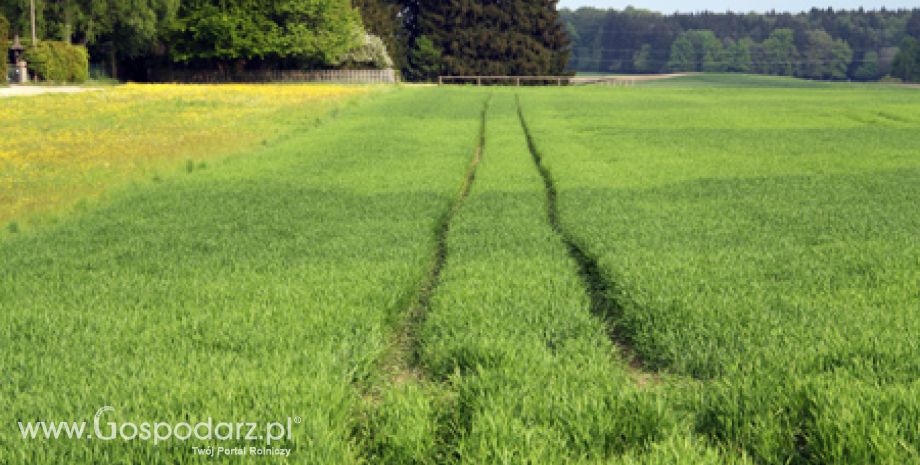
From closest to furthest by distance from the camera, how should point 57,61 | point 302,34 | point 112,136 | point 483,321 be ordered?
point 483,321 < point 112,136 < point 57,61 < point 302,34

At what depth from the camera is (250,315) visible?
22.2 feet

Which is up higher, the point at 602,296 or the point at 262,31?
the point at 262,31

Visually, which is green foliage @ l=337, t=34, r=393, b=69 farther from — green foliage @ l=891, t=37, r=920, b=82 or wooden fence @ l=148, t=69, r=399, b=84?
green foliage @ l=891, t=37, r=920, b=82

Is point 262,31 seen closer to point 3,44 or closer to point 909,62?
point 3,44

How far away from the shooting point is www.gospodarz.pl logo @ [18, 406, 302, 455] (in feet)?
14.3

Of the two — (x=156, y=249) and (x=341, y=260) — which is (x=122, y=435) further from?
(x=156, y=249)

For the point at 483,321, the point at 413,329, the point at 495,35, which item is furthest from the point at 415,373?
the point at 495,35

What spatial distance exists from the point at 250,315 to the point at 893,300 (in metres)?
5.60

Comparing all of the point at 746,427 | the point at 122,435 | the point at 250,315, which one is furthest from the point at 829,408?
the point at 250,315

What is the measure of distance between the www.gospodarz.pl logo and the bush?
6559cm

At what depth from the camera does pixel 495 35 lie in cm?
9662

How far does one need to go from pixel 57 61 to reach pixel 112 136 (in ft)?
142

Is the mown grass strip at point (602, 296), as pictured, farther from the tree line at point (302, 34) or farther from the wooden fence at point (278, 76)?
the wooden fence at point (278, 76)

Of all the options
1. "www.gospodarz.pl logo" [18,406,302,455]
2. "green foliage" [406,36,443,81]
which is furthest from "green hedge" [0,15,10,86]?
"www.gospodarz.pl logo" [18,406,302,455]
